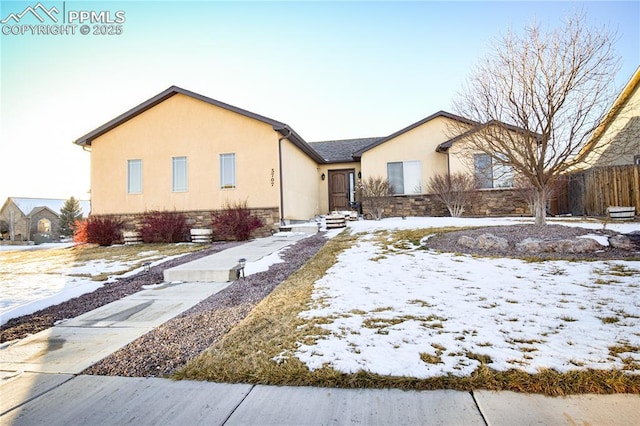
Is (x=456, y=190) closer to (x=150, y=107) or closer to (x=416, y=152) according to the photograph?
(x=416, y=152)

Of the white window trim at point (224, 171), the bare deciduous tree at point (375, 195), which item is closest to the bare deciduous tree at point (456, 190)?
the bare deciduous tree at point (375, 195)

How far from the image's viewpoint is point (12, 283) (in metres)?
5.77

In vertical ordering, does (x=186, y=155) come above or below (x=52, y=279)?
above

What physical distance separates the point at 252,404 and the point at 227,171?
10752 millimetres

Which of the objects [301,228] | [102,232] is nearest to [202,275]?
[301,228]

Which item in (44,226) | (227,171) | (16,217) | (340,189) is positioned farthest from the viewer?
(44,226)

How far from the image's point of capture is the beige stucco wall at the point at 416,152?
45.8 feet

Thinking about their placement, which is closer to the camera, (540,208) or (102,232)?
(540,208)

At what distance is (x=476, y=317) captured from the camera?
3.00 m

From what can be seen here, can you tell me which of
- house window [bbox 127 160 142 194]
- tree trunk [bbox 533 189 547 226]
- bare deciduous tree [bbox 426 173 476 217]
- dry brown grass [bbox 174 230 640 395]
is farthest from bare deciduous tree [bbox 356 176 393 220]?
dry brown grass [bbox 174 230 640 395]

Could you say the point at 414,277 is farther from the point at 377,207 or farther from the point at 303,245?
the point at 377,207

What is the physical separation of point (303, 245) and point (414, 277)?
4.12 m

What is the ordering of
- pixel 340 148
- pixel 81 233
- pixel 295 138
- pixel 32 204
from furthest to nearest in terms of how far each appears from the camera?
1. pixel 32 204
2. pixel 340 148
3. pixel 295 138
4. pixel 81 233

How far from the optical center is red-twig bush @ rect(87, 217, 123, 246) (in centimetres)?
1162
